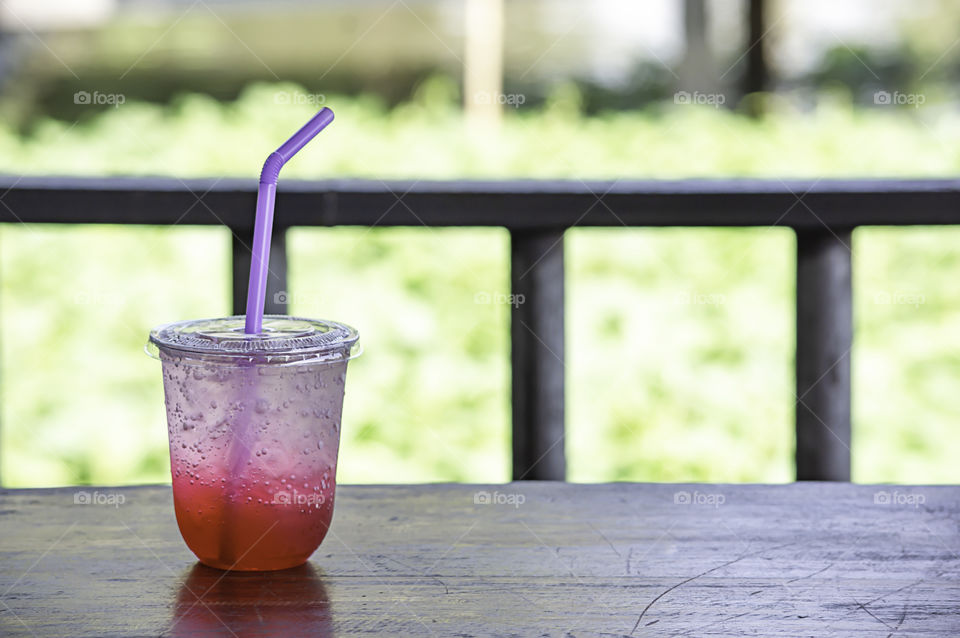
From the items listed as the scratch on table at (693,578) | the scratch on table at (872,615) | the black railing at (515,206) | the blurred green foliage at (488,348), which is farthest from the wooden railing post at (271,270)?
the scratch on table at (872,615)

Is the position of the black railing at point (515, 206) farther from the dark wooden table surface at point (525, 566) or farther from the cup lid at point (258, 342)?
the cup lid at point (258, 342)

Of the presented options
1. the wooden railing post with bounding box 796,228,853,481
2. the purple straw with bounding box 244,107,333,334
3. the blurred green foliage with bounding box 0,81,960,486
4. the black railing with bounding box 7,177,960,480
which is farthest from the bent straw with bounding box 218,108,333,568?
the blurred green foliage with bounding box 0,81,960,486

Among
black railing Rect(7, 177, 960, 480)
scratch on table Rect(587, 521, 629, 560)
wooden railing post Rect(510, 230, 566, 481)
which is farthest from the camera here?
wooden railing post Rect(510, 230, 566, 481)

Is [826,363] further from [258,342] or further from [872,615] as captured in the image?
[258,342]

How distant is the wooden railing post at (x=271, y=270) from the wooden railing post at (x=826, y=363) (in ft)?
2.66

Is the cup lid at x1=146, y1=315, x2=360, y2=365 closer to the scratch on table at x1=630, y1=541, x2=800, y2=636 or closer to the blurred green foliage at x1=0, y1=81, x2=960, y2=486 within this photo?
the scratch on table at x1=630, y1=541, x2=800, y2=636

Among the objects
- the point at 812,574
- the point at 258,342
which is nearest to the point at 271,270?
the point at 258,342

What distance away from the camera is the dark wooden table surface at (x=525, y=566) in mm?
674

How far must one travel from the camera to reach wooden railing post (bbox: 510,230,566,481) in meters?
1.74

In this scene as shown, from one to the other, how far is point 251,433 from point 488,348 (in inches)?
82.5

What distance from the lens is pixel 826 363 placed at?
1.75 meters

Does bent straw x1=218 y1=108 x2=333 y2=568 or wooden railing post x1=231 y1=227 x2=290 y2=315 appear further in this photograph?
wooden railing post x1=231 y1=227 x2=290 y2=315

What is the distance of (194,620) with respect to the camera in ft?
2.21

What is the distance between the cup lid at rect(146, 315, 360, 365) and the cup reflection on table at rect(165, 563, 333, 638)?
0.15 metres
